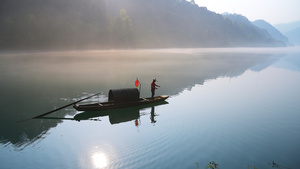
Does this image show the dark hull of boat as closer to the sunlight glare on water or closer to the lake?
the lake

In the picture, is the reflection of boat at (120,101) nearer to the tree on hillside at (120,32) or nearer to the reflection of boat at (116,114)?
the reflection of boat at (116,114)

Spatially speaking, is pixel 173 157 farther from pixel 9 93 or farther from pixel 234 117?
pixel 9 93

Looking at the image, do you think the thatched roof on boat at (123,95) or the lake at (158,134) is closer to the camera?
the lake at (158,134)

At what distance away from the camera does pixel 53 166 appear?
1147 cm

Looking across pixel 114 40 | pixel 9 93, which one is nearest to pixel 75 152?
pixel 9 93

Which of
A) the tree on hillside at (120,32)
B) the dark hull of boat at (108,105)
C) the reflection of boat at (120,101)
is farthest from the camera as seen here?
the tree on hillside at (120,32)

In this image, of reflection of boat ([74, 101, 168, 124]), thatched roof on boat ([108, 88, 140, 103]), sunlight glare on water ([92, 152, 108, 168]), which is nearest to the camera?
sunlight glare on water ([92, 152, 108, 168])

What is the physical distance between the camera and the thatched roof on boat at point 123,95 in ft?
68.7

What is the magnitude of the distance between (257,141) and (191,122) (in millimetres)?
5500

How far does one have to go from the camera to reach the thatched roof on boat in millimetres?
20953

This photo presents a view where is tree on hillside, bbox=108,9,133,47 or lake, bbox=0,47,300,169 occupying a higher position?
tree on hillside, bbox=108,9,133,47

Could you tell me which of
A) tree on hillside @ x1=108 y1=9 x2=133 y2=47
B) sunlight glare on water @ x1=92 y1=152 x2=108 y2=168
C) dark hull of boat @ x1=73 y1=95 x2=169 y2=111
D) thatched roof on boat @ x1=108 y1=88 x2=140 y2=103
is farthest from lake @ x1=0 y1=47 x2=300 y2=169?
tree on hillside @ x1=108 y1=9 x2=133 y2=47

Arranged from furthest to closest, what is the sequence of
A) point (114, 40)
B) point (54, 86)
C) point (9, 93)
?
point (114, 40)
point (54, 86)
point (9, 93)

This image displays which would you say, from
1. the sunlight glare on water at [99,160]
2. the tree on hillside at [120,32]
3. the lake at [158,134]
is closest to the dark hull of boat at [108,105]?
the lake at [158,134]
